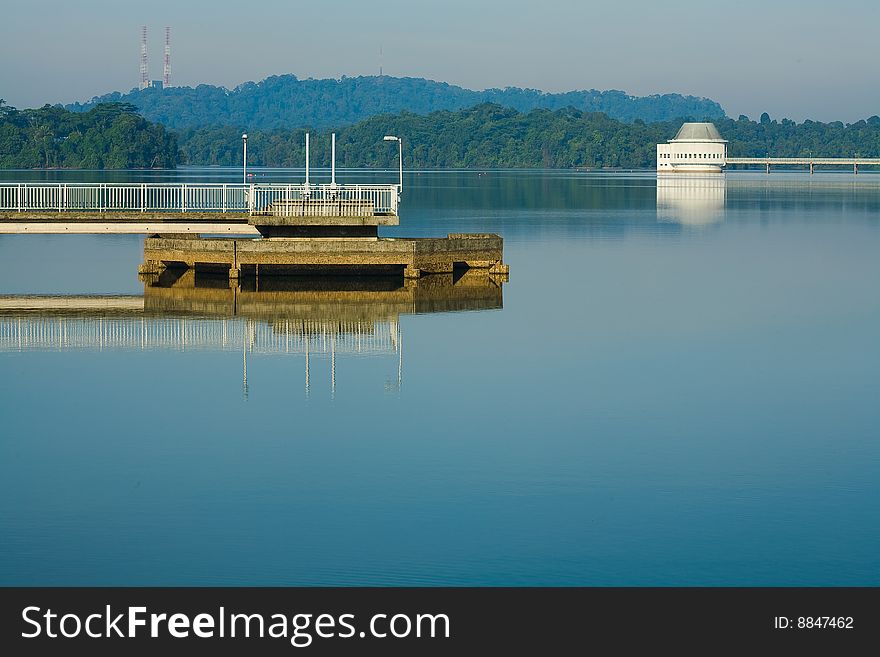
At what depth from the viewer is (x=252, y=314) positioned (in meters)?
33.2

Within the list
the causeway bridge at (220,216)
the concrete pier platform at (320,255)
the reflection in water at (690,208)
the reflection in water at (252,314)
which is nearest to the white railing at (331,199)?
the causeway bridge at (220,216)

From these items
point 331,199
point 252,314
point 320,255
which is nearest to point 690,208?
point 331,199

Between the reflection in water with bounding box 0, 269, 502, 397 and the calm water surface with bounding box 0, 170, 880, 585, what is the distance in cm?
14

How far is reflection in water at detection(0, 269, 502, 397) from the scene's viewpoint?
2881cm

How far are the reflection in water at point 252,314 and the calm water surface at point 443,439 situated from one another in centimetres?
14

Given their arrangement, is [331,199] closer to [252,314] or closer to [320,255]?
[320,255]

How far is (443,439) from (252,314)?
13796mm

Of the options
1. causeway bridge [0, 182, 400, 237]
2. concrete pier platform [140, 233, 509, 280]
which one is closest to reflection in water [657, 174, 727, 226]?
causeway bridge [0, 182, 400, 237]

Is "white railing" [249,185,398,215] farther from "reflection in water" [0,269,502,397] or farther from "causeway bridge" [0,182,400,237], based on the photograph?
"reflection in water" [0,269,502,397]

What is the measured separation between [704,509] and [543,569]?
9.38ft

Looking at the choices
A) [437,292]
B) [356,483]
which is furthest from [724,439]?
[437,292]

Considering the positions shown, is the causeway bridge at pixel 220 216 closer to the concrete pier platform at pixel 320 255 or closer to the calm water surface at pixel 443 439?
the concrete pier platform at pixel 320 255

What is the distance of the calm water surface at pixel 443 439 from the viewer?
48.5ft
